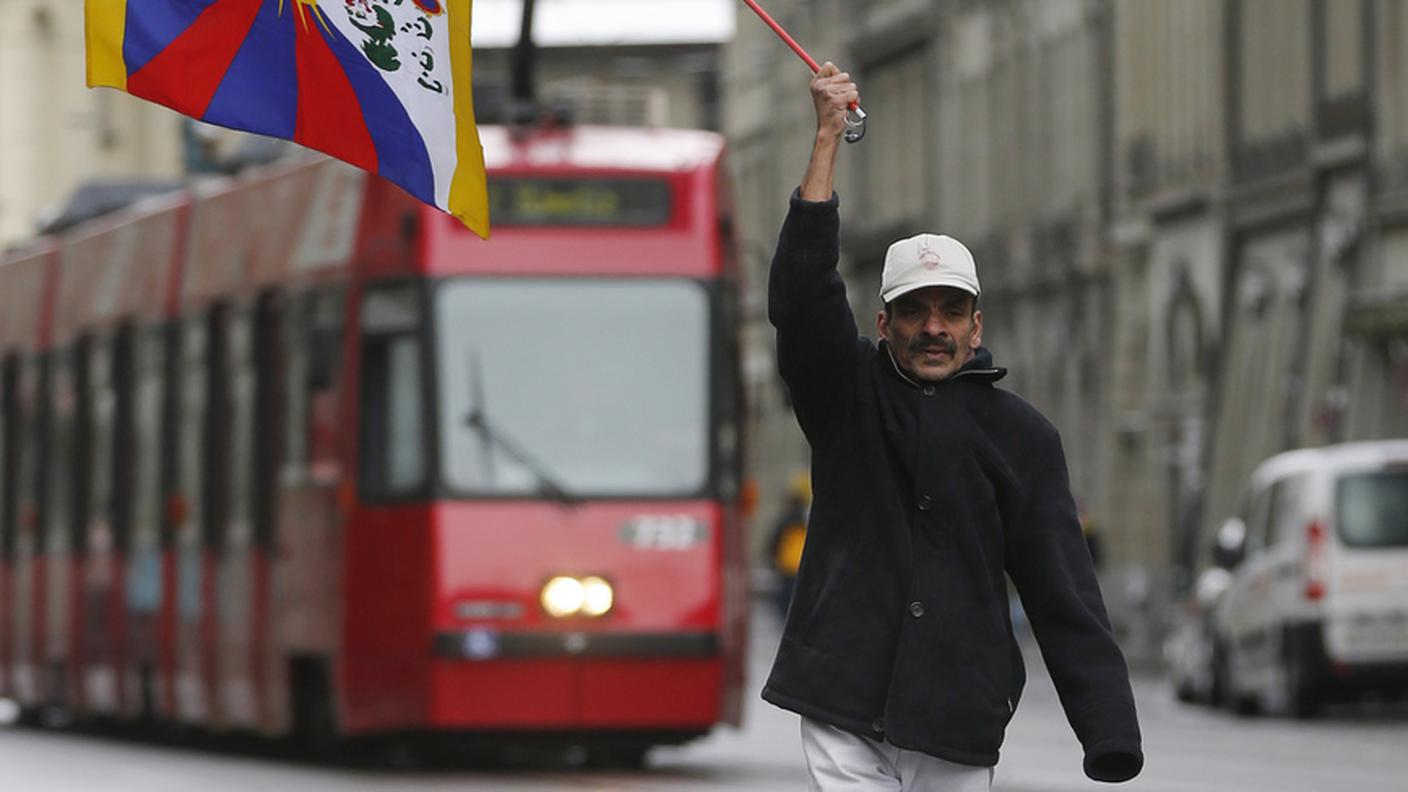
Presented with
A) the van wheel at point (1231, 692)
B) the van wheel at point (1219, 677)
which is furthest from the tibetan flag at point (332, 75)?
the van wheel at point (1219, 677)

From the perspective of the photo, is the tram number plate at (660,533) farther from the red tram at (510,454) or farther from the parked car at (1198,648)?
the parked car at (1198,648)

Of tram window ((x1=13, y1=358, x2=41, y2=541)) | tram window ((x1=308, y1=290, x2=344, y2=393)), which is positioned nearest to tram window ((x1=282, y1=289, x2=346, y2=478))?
tram window ((x1=308, y1=290, x2=344, y2=393))

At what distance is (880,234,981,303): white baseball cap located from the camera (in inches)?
283

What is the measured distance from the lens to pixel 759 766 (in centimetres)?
2080

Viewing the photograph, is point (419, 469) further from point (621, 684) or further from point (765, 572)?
point (765, 572)

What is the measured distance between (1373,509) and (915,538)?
64.4 ft

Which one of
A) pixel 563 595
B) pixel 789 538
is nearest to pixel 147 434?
pixel 563 595

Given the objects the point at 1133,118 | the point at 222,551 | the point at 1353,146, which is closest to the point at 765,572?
the point at 1133,118

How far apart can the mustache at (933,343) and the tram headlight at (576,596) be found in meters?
11.8

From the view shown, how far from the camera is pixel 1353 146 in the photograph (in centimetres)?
4016

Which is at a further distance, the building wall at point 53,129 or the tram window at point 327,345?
the building wall at point 53,129

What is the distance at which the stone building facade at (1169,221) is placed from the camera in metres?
39.8

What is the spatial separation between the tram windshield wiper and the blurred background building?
11.2 feet

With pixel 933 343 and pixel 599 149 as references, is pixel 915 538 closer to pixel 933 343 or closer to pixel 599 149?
pixel 933 343
